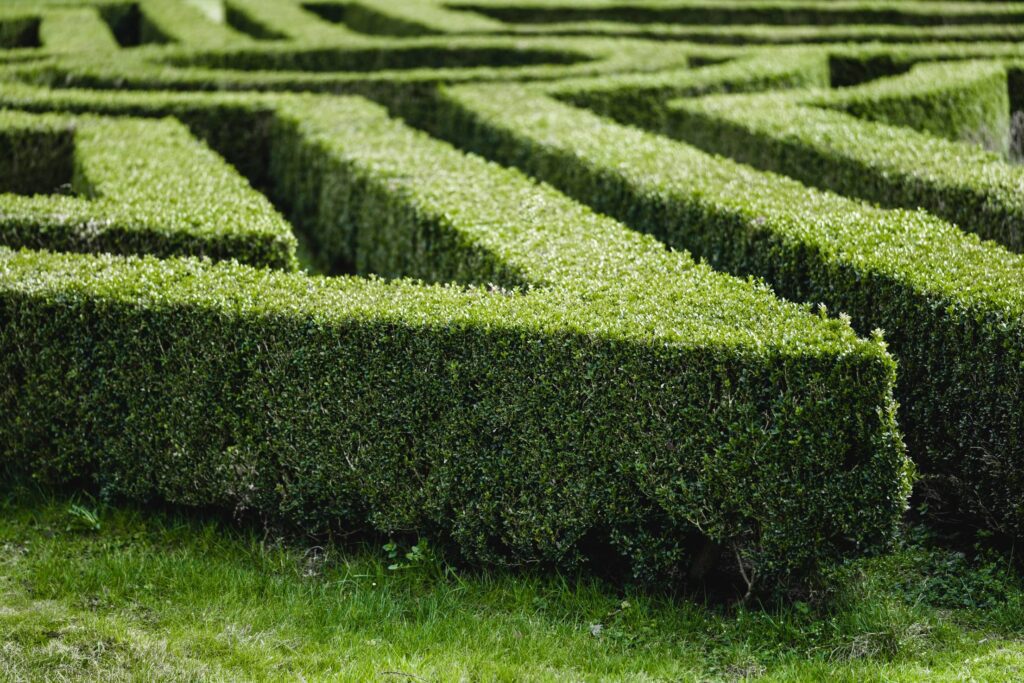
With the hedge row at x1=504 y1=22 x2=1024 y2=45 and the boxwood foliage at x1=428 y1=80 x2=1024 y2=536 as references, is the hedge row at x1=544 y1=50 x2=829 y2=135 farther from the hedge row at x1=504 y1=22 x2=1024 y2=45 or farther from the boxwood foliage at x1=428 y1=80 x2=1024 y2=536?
the hedge row at x1=504 y1=22 x2=1024 y2=45

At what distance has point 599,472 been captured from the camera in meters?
6.62

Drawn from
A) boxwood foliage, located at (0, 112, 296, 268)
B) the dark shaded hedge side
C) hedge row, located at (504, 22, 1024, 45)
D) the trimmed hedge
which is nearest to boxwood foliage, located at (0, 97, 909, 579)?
the dark shaded hedge side

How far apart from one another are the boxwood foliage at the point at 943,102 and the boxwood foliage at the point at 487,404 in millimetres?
6748

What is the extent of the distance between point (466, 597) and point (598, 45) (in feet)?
42.7

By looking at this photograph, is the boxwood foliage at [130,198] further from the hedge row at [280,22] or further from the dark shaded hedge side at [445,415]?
the hedge row at [280,22]

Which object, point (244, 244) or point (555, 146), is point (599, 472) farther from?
point (555, 146)

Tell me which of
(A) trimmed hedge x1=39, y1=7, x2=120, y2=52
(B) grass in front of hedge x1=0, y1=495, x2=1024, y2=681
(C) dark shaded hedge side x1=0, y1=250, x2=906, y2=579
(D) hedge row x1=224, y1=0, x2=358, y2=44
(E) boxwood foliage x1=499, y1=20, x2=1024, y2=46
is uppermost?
(E) boxwood foliage x1=499, y1=20, x2=1024, y2=46

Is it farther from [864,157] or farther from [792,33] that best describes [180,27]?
[864,157]

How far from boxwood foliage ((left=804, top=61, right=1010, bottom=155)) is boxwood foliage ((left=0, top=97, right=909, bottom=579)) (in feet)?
22.1

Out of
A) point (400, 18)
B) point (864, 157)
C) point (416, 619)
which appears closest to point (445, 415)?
point (416, 619)

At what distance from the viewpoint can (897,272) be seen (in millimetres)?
7441

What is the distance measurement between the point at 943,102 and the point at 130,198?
9.93 metres

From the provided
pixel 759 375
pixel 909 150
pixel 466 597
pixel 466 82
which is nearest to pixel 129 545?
pixel 466 597

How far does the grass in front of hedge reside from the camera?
5.97 metres
